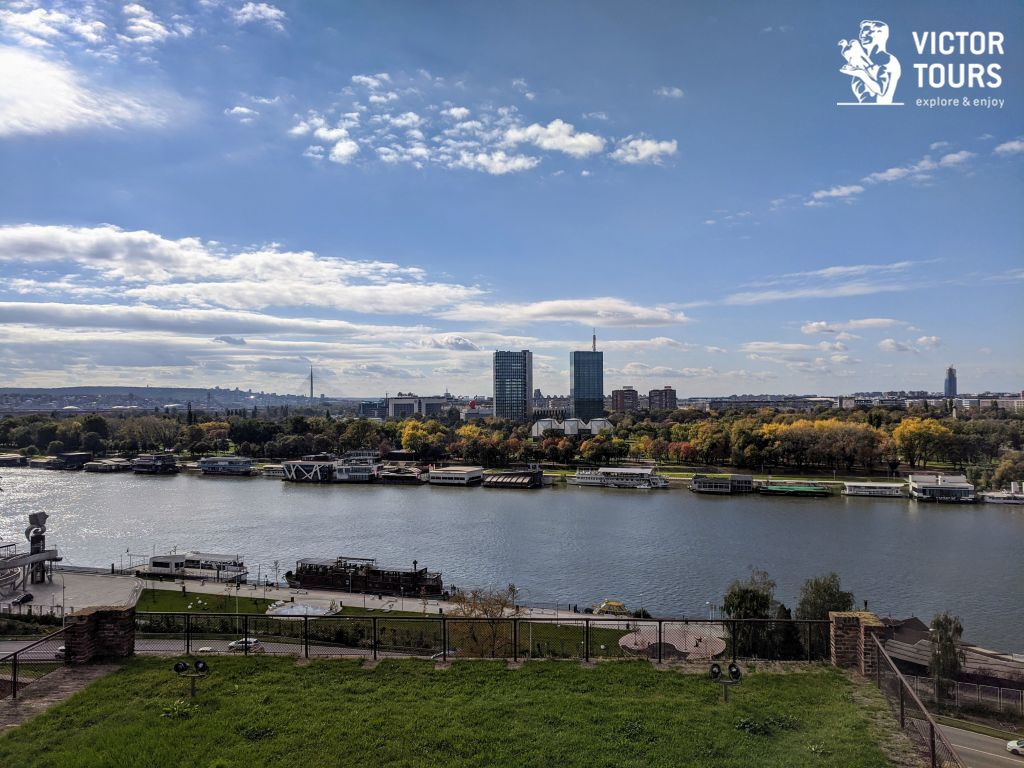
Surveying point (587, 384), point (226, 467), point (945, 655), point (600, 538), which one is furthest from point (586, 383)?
point (945, 655)

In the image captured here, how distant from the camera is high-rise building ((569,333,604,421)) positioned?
113250 mm

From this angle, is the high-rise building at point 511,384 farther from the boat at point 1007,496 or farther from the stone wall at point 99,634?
the stone wall at point 99,634

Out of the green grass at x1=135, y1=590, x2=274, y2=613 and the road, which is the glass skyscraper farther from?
the road

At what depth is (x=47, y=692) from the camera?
5344 millimetres

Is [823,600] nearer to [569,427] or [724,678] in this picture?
[724,678]

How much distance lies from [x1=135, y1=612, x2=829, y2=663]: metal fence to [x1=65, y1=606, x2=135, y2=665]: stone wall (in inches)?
21.0

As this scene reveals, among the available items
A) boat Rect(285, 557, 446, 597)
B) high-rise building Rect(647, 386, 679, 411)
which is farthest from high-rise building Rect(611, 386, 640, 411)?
boat Rect(285, 557, 446, 597)

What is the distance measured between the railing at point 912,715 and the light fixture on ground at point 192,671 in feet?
17.4

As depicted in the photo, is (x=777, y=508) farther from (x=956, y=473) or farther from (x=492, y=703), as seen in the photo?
(x=492, y=703)

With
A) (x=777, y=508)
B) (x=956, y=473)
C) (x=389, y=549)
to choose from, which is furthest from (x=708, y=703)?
(x=956, y=473)

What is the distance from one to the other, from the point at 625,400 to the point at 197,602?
394 feet

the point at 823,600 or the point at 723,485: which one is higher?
the point at 823,600

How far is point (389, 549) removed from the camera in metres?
24.3

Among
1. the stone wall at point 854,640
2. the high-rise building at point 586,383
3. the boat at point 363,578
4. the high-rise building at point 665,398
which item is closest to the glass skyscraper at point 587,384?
the high-rise building at point 586,383
